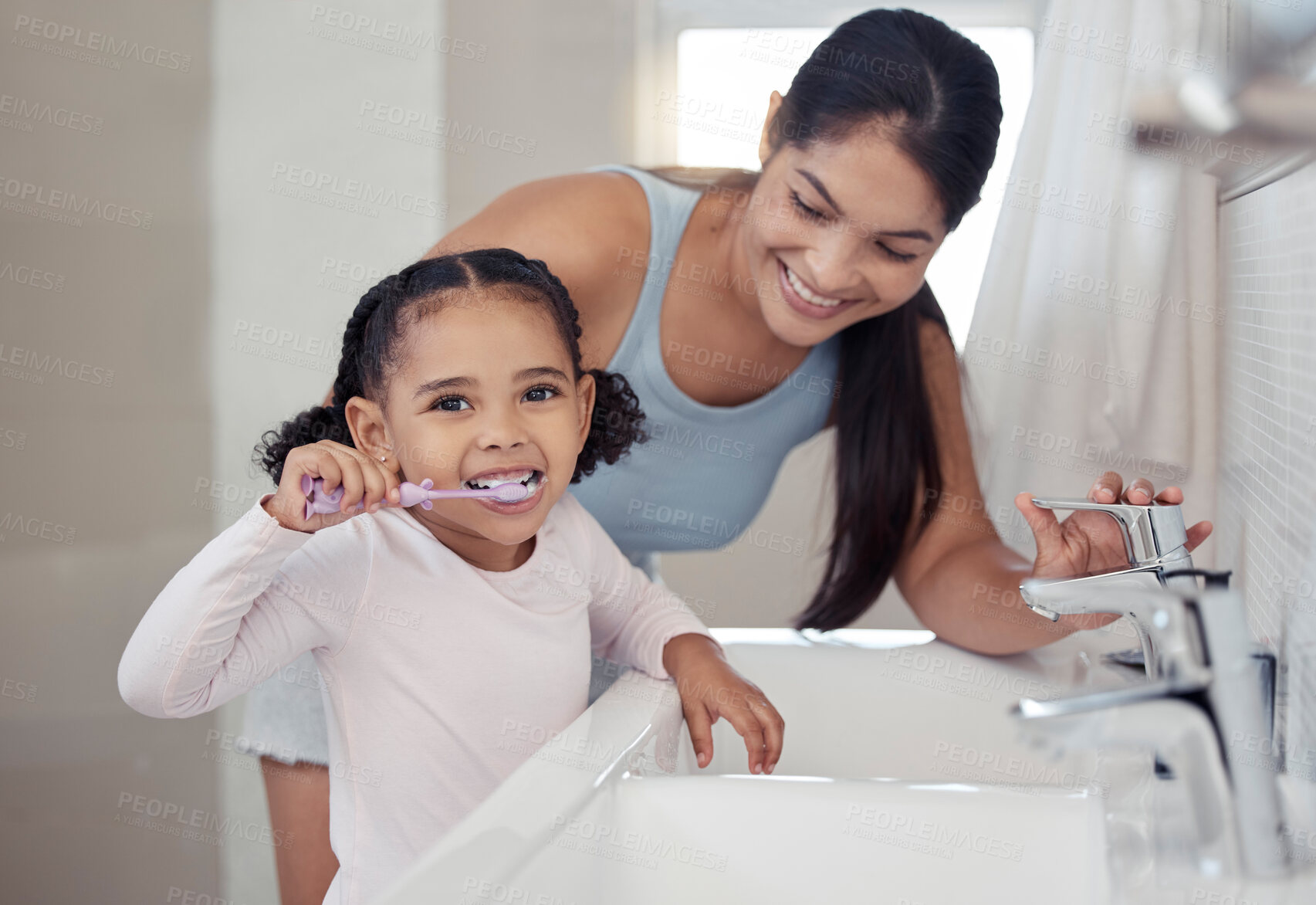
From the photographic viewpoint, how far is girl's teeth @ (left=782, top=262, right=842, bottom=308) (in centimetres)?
101

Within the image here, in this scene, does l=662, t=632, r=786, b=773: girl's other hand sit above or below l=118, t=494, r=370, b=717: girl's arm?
below

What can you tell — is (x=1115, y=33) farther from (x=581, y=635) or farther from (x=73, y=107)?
(x=73, y=107)

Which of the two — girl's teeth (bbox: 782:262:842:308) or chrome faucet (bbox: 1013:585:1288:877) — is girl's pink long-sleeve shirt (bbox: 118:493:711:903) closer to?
girl's teeth (bbox: 782:262:842:308)

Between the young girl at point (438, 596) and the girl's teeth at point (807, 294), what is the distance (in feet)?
0.92

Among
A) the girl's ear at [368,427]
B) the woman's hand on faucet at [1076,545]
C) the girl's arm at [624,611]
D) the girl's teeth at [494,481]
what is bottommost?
the girl's arm at [624,611]

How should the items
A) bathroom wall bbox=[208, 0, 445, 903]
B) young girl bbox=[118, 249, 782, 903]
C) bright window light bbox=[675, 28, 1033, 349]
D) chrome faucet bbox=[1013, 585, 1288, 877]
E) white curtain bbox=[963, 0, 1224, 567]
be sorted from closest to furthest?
chrome faucet bbox=[1013, 585, 1288, 877] → young girl bbox=[118, 249, 782, 903] → white curtain bbox=[963, 0, 1224, 567] → bathroom wall bbox=[208, 0, 445, 903] → bright window light bbox=[675, 28, 1033, 349]

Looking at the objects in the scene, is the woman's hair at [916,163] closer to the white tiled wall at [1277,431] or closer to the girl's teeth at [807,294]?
the girl's teeth at [807,294]

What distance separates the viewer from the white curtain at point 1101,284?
117cm

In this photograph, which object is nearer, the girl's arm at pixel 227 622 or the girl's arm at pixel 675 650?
the girl's arm at pixel 227 622

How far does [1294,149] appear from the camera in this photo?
72 cm

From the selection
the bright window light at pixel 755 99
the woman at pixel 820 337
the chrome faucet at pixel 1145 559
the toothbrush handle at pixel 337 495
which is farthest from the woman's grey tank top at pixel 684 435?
the bright window light at pixel 755 99

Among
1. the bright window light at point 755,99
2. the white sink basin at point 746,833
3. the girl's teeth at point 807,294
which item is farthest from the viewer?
the bright window light at point 755,99

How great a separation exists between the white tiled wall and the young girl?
37cm

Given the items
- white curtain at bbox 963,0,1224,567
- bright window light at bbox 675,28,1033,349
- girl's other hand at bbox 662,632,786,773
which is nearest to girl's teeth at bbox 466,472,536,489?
girl's other hand at bbox 662,632,786,773
